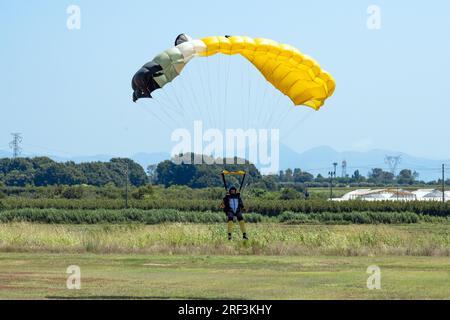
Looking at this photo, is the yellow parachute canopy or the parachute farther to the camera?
the yellow parachute canopy

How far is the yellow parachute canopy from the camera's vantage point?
26938 mm

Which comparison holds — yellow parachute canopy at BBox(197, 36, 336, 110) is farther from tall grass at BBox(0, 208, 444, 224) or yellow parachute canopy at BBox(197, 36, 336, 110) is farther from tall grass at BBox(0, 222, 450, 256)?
tall grass at BBox(0, 208, 444, 224)

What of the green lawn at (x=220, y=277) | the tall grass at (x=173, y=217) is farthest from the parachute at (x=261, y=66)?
the tall grass at (x=173, y=217)

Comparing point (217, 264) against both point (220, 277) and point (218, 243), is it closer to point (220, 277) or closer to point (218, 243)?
point (220, 277)

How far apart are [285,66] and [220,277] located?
7200 mm

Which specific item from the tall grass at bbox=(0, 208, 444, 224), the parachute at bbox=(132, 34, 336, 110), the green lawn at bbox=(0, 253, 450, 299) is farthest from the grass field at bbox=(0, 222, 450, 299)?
the tall grass at bbox=(0, 208, 444, 224)

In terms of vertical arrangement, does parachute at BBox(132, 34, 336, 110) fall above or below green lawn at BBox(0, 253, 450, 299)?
above

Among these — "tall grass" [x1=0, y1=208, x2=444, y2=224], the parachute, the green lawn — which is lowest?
the green lawn

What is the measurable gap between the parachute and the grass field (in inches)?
194

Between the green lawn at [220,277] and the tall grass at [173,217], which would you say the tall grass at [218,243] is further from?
the tall grass at [173,217]

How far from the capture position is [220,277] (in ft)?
80.0

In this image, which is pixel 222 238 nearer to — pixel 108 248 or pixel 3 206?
pixel 108 248

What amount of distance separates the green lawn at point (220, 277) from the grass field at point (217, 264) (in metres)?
0.02
